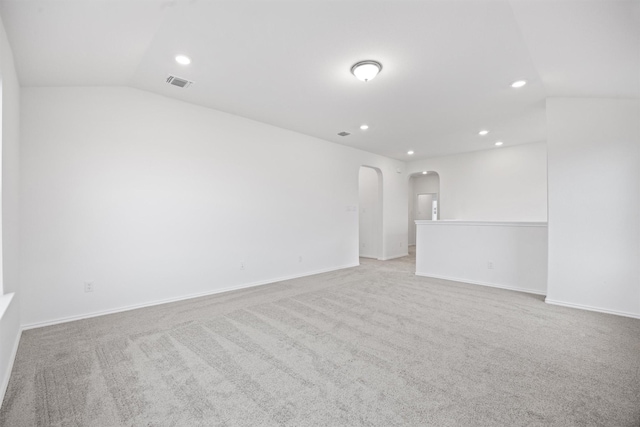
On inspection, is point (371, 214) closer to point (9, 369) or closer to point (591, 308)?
point (591, 308)

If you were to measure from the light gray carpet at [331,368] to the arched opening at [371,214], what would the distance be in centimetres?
404

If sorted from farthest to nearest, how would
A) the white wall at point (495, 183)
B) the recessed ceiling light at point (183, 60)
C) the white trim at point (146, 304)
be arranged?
the white wall at point (495, 183) → the white trim at point (146, 304) → the recessed ceiling light at point (183, 60)


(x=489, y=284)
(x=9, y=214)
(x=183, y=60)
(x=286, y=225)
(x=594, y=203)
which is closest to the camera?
(x=9, y=214)

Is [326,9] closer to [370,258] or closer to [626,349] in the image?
[626,349]

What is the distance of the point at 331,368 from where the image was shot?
2.12m

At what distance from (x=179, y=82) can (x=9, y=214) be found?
2.07m

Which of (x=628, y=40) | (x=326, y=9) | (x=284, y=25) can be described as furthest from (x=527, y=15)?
(x=284, y=25)

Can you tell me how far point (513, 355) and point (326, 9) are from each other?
316 centimetres

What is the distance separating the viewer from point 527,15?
214 cm

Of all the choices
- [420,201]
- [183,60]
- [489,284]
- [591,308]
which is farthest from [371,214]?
[183,60]

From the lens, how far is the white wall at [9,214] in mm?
2004

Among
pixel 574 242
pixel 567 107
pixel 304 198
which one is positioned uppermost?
pixel 567 107

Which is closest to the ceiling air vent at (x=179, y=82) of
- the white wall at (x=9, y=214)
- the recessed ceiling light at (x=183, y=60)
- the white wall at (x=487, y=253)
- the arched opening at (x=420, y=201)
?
the recessed ceiling light at (x=183, y=60)

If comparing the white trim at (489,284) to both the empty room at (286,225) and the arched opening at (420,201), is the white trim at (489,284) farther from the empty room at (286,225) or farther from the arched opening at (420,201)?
the arched opening at (420,201)
